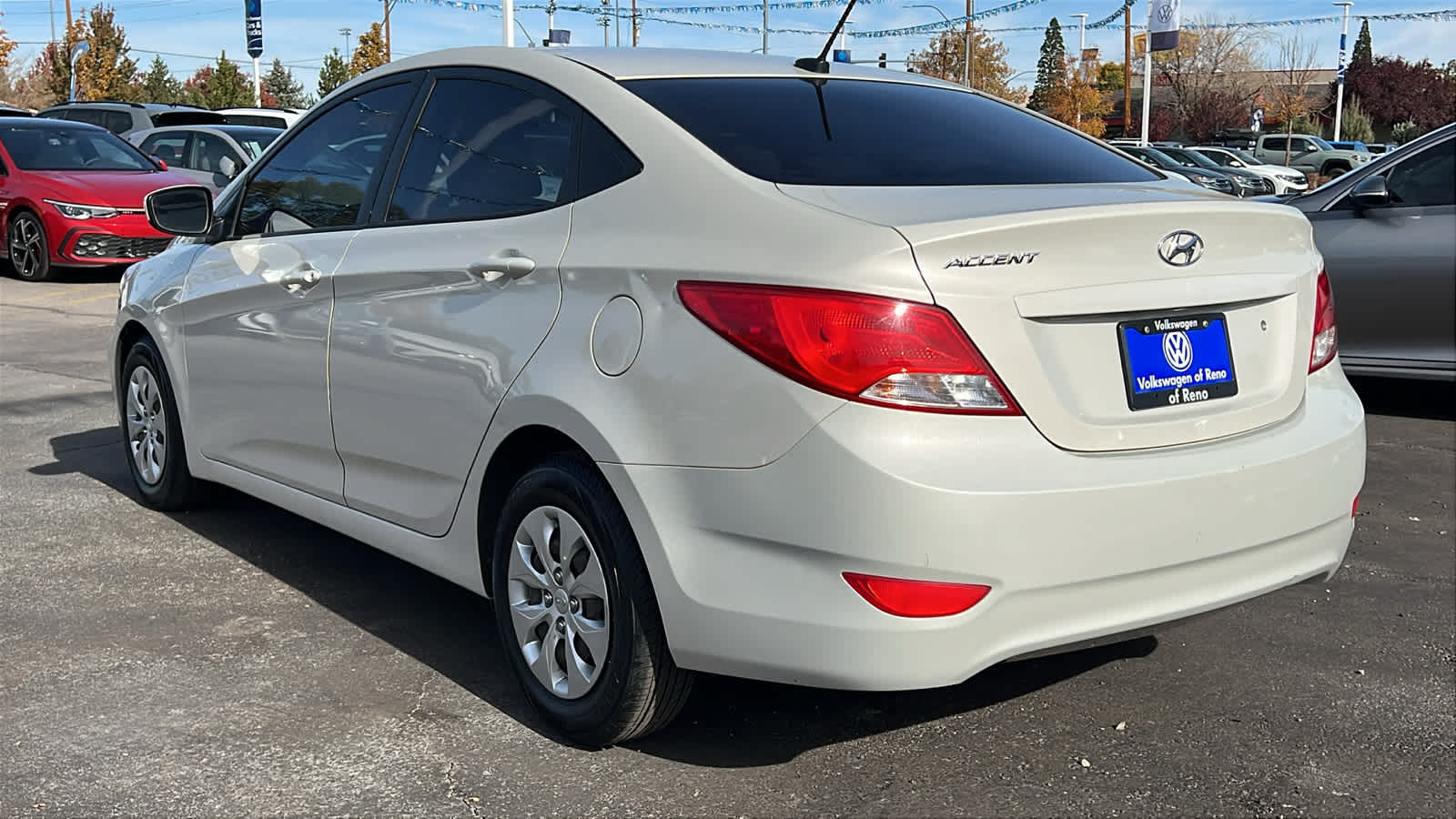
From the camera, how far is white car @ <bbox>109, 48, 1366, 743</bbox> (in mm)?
2803

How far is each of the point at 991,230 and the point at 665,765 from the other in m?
1.38

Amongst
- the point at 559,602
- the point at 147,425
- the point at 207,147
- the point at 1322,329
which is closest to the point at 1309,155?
the point at 207,147

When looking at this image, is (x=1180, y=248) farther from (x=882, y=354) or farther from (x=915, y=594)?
(x=915, y=594)

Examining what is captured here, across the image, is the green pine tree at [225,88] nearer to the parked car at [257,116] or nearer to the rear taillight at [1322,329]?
the parked car at [257,116]

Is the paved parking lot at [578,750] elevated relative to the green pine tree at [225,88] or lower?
lower

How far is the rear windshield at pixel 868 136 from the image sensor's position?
3277 mm

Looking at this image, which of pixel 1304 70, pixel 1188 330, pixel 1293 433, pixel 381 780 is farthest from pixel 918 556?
pixel 1304 70

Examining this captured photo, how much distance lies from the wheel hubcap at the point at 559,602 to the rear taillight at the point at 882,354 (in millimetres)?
720

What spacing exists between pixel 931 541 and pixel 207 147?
15.3 m

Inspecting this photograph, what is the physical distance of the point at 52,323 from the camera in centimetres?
1147

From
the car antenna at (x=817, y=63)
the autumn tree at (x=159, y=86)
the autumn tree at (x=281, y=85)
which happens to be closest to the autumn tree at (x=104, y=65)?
the autumn tree at (x=159, y=86)

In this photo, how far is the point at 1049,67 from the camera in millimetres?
80062

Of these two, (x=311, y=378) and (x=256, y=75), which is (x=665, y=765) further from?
(x=256, y=75)

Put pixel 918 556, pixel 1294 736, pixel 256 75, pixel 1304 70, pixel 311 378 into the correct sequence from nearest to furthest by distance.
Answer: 1. pixel 918 556
2. pixel 1294 736
3. pixel 311 378
4. pixel 256 75
5. pixel 1304 70
